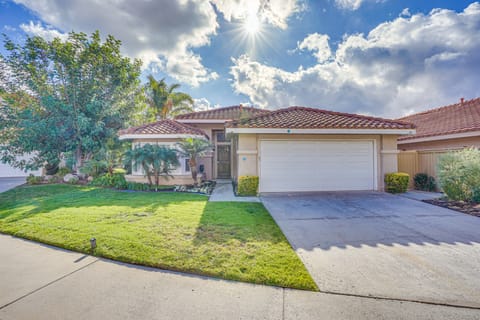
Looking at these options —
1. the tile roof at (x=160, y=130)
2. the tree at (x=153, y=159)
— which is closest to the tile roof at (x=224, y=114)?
the tile roof at (x=160, y=130)

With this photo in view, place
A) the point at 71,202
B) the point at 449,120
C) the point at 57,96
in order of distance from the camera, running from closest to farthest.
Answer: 1. the point at 71,202
2. the point at 449,120
3. the point at 57,96

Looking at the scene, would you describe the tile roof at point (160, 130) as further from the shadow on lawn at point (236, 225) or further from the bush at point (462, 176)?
the bush at point (462, 176)

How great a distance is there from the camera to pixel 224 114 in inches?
587

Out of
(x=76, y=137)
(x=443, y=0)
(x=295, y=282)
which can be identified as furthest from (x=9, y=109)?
(x=443, y=0)

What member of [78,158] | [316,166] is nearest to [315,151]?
[316,166]

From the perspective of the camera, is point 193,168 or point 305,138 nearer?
point 305,138

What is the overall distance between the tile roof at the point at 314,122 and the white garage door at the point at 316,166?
830 mm

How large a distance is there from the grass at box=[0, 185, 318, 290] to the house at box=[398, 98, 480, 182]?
914 cm

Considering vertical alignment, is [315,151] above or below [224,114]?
below

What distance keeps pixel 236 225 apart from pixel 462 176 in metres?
8.42

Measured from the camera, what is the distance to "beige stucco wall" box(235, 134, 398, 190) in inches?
361

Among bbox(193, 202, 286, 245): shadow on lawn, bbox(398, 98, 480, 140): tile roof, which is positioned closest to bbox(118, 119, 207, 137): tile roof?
bbox(193, 202, 286, 245): shadow on lawn

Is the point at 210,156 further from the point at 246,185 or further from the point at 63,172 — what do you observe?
the point at 63,172

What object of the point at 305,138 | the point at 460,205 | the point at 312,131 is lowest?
the point at 460,205
